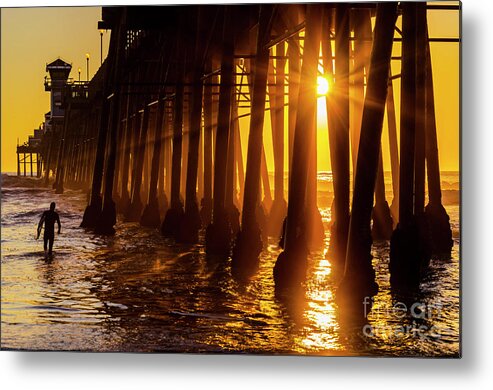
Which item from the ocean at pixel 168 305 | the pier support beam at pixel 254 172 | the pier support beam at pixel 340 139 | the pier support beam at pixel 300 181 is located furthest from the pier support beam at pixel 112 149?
the pier support beam at pixel 340 139

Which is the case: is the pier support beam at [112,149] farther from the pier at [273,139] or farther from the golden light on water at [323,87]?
the golden light on water at [323,87]

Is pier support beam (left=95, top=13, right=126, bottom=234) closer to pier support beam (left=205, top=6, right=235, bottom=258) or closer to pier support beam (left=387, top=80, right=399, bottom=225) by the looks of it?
pier support beam (left=205, top=6, right=235, bottom=258)

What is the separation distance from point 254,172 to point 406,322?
3719 mm

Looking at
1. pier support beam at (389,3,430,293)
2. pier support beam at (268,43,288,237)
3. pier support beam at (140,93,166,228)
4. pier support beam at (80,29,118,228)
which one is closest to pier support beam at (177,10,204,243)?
pier support beam at (140,93,166,228)

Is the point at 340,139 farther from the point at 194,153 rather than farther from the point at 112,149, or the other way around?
the point at 194,153

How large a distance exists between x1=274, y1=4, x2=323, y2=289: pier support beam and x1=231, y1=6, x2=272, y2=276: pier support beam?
Answer: 101 cm

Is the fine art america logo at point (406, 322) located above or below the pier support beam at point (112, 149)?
below

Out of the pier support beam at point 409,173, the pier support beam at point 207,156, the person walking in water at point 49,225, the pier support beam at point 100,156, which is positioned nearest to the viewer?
the person walking in water at point 49,225

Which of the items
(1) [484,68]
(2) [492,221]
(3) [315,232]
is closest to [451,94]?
(1) [484,68]

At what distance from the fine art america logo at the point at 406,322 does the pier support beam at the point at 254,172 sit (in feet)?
9.79

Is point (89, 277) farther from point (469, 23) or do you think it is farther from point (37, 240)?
point (469, 23)

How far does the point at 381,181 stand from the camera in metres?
12.4

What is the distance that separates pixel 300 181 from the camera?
1230 centimetres

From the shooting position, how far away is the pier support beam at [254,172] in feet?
44.2
